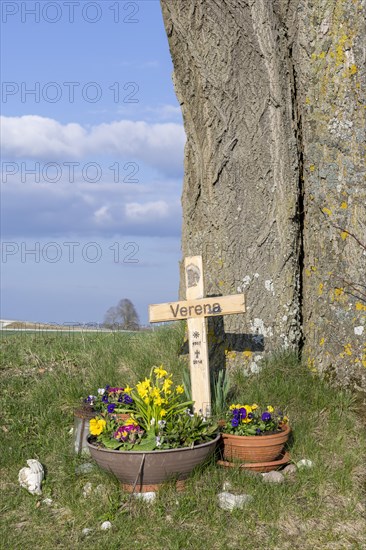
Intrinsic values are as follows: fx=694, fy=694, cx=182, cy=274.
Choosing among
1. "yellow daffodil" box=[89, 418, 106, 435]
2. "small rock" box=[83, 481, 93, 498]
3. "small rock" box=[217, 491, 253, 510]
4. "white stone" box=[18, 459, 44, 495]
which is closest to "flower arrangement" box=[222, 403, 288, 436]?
"small rock" box=[217, 491, 253, 510]

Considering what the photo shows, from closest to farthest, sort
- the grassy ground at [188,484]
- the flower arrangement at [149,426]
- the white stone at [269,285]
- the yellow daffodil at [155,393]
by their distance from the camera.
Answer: the grassy ground at [188,484] → the flower arrangement at [149,426] → the yellow daffodil at [155,393] → the white stone at [269,285]

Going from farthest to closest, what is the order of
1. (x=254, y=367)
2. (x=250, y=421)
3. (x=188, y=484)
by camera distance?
(x=254, y=367) → (x=250, y=421) → (x=188, y=484)

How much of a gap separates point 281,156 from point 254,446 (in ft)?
9.82

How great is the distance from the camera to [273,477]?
18.7 feet

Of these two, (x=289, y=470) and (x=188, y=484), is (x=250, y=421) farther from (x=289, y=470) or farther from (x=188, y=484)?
(x=188, y=484)

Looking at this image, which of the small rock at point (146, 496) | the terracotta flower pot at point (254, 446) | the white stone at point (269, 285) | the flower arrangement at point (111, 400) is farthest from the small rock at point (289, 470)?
the white stone at point (269, 285)

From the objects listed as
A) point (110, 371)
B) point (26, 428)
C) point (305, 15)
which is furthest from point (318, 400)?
point (305, 15)

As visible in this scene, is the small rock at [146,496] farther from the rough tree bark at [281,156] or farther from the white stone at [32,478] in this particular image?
the rough tree bark at [281,156]

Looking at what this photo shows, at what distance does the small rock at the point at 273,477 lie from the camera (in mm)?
5674

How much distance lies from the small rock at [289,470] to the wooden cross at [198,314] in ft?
2.81

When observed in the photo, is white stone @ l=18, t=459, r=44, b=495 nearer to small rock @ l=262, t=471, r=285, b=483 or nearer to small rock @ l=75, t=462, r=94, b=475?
small rock @ l=75, t=462, r=94, b=475

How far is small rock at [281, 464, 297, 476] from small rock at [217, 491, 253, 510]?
25.2 inches

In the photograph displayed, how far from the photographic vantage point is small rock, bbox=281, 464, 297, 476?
588cm

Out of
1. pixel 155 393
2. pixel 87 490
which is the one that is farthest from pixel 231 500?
pixel 87 490
